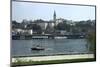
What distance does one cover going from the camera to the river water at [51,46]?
243cm

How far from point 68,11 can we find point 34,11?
1.54 feet

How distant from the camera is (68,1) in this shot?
8.68 feet

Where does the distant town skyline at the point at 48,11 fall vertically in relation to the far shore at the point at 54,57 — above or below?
above

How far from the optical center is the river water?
2.43m

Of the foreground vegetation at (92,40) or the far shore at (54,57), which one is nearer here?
the far shore at (54,57)

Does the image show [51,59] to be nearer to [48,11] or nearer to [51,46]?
[51,46]

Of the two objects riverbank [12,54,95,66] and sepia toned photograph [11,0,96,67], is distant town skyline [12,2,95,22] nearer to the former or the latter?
sepia toned photograph [11,0,96,67]

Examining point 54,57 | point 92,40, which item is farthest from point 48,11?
point 92,40

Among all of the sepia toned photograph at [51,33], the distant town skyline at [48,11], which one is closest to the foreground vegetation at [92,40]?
the sepia toned photograph at [51,33]

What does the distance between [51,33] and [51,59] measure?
342 millimetres

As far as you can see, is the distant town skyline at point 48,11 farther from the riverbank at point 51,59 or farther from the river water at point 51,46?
the riverbank at point 51,59

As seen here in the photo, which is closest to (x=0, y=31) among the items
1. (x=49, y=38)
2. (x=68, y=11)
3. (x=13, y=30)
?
(x=13, y=30)

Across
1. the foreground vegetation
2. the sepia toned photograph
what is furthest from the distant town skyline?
the foreground vegetation

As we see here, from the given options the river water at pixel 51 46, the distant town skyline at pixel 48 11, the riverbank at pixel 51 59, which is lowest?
the riverbank at pixel 51 59
